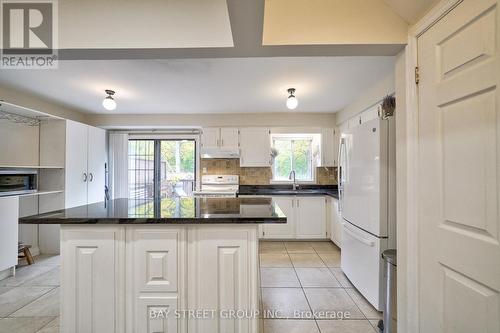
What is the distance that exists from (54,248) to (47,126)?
1.81 meters

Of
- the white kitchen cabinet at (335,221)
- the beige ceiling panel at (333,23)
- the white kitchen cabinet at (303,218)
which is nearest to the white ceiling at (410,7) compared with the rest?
the beige ceiling panel at (333,23)

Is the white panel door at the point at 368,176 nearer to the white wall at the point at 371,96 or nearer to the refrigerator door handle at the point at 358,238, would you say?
the refrigerator door handle at the point at 358,238

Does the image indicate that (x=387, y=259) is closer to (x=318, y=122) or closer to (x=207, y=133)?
(x=318, y=122)

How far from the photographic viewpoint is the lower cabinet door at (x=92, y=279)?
144 cm

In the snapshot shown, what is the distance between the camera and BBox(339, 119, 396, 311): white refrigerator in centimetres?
188

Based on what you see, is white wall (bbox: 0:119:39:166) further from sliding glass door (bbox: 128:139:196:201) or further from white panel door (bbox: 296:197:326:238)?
white panel door (bbox: 296:197:326:238)

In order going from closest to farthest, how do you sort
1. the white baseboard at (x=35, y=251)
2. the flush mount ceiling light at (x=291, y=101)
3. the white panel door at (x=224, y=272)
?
the white panel door at (x=224, y=272)
the flush mount ceiling light at (x=291, y=101)
the white baseboard at (x=35, y=251)

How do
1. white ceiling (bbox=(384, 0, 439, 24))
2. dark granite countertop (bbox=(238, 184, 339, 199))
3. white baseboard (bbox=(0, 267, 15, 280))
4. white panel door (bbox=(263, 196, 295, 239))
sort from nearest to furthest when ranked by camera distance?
white ceiling (bbox=(384, 0, 439, 24)) → white baseboard (bbox=(0, 267, 15, 280)) → white panel door (bbox=(263, 196, 295, 239)) → dark granite countertop (bbox=(238, 184, 339, 199))

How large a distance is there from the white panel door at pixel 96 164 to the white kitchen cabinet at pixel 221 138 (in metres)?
1.81

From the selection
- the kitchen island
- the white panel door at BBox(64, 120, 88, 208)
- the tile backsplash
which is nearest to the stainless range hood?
the tile backsplash

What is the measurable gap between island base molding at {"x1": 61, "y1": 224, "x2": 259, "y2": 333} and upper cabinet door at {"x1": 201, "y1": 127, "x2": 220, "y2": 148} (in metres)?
2.80

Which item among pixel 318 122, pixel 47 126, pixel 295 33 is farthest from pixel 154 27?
pixel 318 122

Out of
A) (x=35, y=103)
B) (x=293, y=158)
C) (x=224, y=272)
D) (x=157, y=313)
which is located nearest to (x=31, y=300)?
(x=157, y=313)

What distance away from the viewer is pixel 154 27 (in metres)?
1.39
